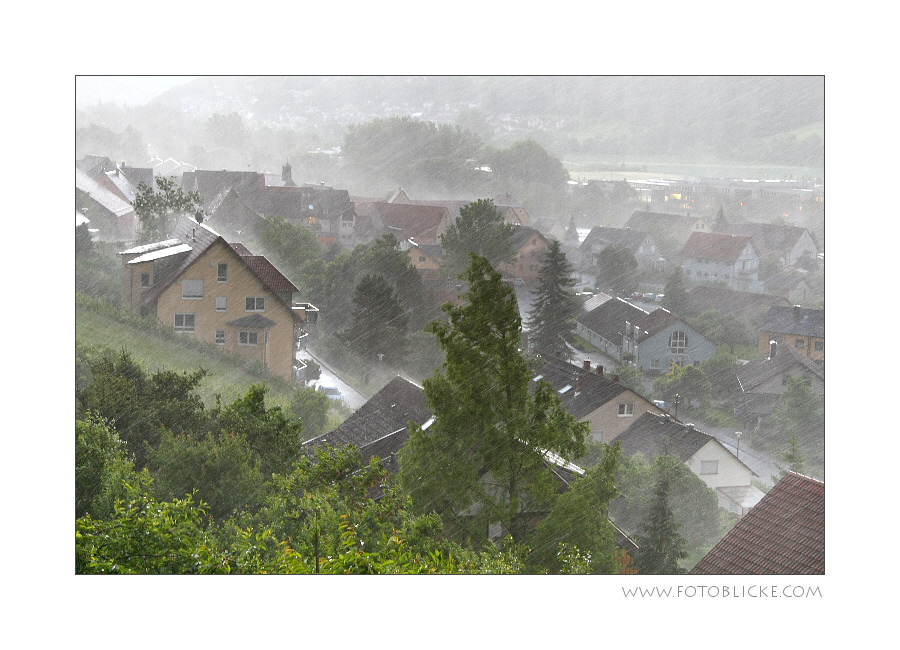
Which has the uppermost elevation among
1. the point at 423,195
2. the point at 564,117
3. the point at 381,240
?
the point at 564,117

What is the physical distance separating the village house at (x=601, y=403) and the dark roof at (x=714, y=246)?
817 cm

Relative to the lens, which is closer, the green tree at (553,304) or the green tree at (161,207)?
the green tree at (161,207)

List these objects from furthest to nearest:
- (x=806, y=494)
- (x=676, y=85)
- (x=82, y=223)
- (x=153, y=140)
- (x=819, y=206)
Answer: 1. (x=676, y=85)
2. (x=819, y=206)
3. (x=153, y=140)
4. (x=82, y=223)
5. (x=806, y=494)

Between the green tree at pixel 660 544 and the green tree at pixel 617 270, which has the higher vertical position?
the green tree at pixel 617 270

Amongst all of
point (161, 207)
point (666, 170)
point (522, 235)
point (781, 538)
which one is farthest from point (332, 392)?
point (666, 170)

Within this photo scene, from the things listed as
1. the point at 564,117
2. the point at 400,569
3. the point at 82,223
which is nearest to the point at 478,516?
the point at 400,569

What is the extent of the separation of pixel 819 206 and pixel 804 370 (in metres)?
8.74

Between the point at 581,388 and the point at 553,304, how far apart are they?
367 centimetres

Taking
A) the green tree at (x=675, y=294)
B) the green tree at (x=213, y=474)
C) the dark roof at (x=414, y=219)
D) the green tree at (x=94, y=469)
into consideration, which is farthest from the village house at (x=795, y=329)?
the green tree at (x=94, y=469)

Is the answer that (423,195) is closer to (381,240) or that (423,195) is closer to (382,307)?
(381,240)

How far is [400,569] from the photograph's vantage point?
125 inches

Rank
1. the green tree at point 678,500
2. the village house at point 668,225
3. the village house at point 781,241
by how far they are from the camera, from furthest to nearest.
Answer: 1. the village house at point 668,225
2. the village house at point 781,241
3. the green tree at point 678,500

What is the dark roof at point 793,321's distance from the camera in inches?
601

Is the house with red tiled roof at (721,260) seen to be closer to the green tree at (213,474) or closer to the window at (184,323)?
the window at (184,323)
